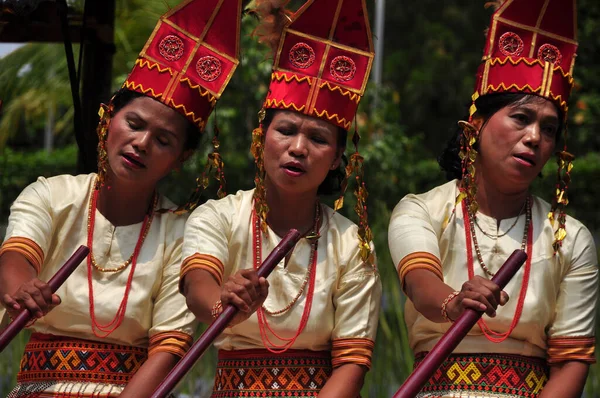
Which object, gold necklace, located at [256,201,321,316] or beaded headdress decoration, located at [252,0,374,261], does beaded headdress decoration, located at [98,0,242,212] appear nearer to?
beaded headdress decoration, located at [252,0,374,261]

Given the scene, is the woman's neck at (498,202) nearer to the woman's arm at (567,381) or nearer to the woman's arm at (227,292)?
the woman's arm at (567,381)

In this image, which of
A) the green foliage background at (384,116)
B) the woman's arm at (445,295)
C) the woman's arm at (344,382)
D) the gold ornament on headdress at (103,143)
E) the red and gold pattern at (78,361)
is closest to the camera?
the woman's arm at (445,295)

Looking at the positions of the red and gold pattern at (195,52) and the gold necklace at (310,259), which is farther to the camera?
the red and gold pattern at (195,52)

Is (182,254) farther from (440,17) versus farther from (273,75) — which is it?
(440,17)

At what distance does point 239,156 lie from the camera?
8078mm

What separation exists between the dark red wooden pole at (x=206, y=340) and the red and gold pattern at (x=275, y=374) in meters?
0.53

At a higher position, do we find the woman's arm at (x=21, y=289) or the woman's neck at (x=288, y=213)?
the woman's neck at (x=288, y=213)

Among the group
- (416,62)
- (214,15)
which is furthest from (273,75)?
(416,62)

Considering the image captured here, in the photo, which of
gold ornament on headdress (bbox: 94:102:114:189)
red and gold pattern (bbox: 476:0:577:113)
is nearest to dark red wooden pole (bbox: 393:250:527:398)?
red and gold pattern (bbox: 476:0:577:113)

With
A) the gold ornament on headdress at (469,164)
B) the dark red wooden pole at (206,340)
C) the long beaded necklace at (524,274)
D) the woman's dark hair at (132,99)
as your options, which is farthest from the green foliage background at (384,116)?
the dark red wooden pole at (206,340)

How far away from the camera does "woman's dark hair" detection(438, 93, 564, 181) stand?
11.9ft

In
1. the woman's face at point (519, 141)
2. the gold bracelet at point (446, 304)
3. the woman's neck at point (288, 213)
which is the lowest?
the gold bracelet at point (446, 304)

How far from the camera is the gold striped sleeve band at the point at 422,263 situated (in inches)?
137

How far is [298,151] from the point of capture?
11.8 feet
